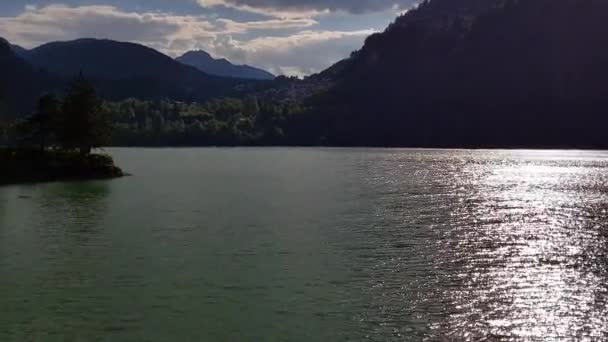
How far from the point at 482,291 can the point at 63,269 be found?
1190 inches

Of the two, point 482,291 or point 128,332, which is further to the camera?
point 482,291

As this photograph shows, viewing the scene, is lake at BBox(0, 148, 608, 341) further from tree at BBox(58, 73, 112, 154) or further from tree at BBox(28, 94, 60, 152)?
tree at BBox(58, 73, 112, 154)

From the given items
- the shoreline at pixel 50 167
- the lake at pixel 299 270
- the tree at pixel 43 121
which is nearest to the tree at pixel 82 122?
the tree at pixel 43 121

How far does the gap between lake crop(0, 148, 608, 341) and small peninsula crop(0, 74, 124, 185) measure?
1246 inches

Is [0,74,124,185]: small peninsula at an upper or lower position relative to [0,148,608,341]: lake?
upper

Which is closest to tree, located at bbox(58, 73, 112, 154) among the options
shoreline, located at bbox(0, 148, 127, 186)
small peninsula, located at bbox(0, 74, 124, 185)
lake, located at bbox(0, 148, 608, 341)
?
small peninsula, located at bbox(0, 74, 124, 185)

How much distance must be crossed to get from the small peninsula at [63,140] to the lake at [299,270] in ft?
104

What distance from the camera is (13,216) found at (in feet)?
240

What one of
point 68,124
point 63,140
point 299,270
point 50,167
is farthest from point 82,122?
point 299,270

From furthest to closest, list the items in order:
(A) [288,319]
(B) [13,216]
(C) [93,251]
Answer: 1. (B) [13,216]
2. (C) [93,251]
3. (A) [288,319]

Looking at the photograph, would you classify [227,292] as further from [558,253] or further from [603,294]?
[558,253]

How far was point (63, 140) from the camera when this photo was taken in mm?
134625

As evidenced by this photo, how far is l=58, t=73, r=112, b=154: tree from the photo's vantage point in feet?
441

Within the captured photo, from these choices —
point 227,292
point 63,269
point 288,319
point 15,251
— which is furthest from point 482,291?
point 15,251
